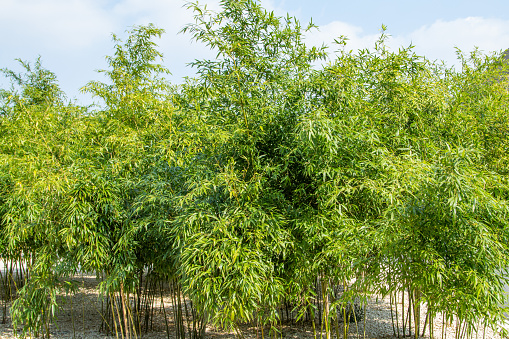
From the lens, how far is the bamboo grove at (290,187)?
287 centimetres

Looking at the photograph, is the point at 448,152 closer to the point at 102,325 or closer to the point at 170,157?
the point at 170,157

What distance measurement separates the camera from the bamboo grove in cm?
287

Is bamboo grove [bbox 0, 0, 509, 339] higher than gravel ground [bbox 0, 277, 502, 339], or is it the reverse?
bamboo grove [bbox 0, 0, 509, 339]

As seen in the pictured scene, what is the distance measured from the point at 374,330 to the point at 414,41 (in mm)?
3783

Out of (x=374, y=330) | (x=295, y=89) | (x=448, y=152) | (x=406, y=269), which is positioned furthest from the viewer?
(x=374, y=330)

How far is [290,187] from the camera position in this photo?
3562 millimetres

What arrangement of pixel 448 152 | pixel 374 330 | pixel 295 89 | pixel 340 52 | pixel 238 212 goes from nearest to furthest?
pixel 448 152 < pixel 238 212 < pixel 295 89 < pixel 340 52 < pixel 374 330

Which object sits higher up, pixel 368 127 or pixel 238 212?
pixel 368 127

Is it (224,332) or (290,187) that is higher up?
(290,187)

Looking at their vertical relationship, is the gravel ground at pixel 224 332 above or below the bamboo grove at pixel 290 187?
below

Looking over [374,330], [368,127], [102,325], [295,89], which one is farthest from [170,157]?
[374,330]

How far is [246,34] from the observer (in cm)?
363

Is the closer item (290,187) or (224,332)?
(290,187)

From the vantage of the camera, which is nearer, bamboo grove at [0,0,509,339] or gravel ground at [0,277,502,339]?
bamboo grove at [0,0,509,339]
